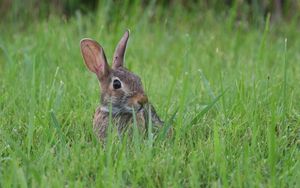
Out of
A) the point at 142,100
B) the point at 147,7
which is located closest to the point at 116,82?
the point at 142,100

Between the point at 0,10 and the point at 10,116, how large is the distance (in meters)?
3.35

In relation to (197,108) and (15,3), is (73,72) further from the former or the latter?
(15,3)

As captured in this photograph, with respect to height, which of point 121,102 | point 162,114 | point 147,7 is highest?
point 147,7

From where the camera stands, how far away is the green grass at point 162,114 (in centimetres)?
355

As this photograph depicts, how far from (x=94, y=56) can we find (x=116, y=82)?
29cm

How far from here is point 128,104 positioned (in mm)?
4121

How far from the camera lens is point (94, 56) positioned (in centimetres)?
441

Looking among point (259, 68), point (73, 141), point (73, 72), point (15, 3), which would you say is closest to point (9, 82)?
point (73, 72)

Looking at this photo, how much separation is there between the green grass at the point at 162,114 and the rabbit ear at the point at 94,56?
25 cm

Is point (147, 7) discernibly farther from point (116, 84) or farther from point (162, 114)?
point (116, 84)

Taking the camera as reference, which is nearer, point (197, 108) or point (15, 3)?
point (197, 108)

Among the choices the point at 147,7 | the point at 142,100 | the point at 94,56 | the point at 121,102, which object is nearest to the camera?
the point at 142,100

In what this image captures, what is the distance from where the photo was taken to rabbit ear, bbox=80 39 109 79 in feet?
14.3

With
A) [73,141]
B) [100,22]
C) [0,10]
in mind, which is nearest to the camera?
[73,141]
